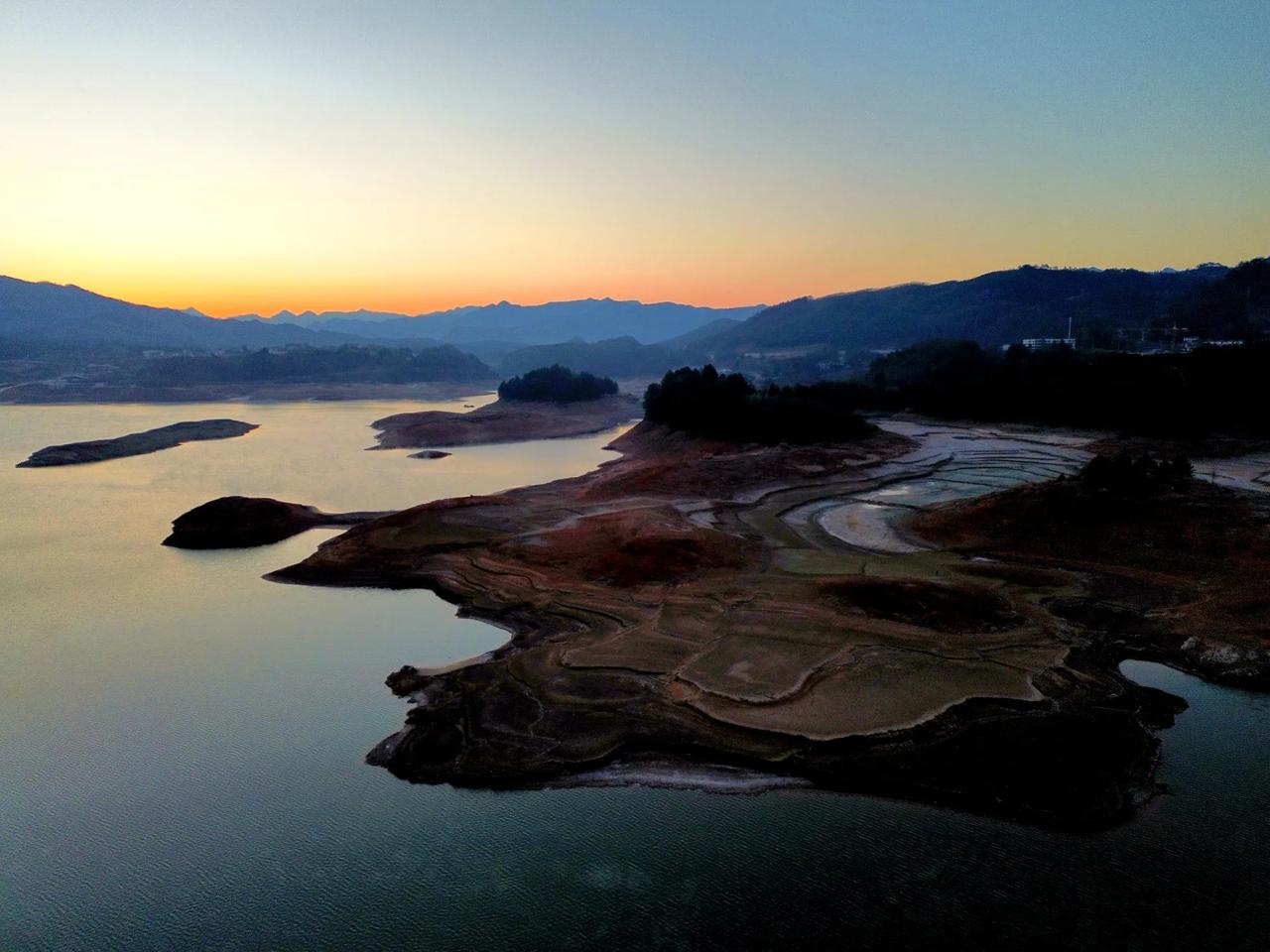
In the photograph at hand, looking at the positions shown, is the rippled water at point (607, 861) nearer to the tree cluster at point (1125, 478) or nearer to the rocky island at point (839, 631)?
the rocky island at point (839, 631)

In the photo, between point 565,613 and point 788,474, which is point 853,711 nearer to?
point 565,613

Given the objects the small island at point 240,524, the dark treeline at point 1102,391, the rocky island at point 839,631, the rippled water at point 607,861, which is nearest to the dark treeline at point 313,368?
the dark treeline at point 1102,391

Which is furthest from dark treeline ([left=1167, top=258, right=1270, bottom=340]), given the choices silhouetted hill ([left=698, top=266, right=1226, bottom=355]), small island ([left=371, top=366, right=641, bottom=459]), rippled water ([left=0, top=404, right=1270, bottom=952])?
rippled water ([left=0, top=404, right=1270, bottom=952])

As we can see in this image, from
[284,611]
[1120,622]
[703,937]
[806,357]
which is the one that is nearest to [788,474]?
[1120,622]

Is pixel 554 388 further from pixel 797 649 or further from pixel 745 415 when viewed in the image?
pixel 797 649

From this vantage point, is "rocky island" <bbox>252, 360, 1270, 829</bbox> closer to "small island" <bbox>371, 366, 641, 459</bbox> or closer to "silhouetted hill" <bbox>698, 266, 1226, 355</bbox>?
"small island" <bbox>371, 366, 641, 459</bbox>

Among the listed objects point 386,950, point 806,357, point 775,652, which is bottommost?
point 386,950

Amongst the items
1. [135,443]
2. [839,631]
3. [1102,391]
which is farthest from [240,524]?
[1102,391]
